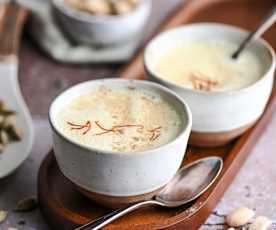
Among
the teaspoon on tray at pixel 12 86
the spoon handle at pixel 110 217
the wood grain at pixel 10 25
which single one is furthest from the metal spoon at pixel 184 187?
the wood grain at pixel 10 25

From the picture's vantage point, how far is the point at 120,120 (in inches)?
42.2

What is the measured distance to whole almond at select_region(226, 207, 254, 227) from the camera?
1115mm

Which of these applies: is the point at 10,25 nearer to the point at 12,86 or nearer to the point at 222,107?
the point at 12,86

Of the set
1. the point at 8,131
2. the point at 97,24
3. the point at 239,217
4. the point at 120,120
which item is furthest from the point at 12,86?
the point at 239,217

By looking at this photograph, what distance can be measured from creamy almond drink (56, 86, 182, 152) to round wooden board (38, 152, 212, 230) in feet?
0.39

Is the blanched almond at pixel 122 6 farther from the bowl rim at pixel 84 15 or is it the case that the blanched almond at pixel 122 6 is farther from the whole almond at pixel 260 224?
the whole almond at pixel 260 224

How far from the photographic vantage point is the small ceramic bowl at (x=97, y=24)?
63.6 inches

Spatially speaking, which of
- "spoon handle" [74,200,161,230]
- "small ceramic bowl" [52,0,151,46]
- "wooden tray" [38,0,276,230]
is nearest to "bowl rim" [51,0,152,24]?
"small ceramic bowl" [52,0,151,46]

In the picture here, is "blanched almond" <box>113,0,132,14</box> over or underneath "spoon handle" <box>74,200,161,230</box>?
underneath

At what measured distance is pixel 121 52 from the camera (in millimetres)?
1639

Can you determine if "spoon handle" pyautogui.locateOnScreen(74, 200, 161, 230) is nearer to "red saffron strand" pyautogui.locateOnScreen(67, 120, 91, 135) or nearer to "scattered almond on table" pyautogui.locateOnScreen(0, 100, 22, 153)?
"red saffron strand" pyautogui.locateOnScreen(67, 120, 91, 135)

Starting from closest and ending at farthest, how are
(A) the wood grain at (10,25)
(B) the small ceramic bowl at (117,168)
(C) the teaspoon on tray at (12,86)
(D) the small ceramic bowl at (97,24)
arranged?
(B) the small ceramic bowl at (117,168) → (C) the teaspoon on tray at (12,86) → (A) the wood grain at (10,25) → (D) the small ceramic bowl at (97,24)

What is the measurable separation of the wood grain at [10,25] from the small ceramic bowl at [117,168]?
1.56 feet

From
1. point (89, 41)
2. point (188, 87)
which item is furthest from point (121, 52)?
point (188, 87)
